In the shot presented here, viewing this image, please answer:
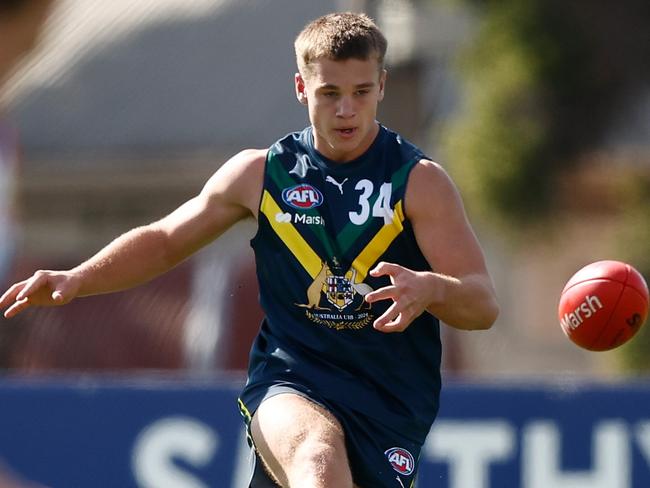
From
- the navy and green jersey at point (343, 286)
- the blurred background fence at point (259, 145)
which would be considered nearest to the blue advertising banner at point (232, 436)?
the blurred background fence at point (259, 145)

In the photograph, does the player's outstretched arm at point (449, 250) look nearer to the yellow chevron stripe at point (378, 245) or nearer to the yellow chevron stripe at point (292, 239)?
the yellow chevron stripe at point (378, 245)

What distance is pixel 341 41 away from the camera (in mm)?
6090

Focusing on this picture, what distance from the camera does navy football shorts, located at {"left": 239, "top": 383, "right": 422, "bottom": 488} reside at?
6.07 metres

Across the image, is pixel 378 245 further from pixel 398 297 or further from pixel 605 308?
pixel 605 308

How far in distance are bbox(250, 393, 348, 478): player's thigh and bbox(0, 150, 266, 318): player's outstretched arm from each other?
0.83 metres

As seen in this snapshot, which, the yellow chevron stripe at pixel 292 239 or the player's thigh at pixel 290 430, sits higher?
the yellow chevron stripe at pixel 292 239

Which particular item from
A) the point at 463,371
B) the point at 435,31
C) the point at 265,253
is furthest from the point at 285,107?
the point at 265,253

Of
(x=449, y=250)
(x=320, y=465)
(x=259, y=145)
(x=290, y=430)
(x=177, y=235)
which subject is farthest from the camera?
(x=259, y=145)

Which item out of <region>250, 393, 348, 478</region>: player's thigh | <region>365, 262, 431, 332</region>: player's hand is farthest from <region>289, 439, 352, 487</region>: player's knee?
<region>365, 262, 431, 332</region>: player's hand

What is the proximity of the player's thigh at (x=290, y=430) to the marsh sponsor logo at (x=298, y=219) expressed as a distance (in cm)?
70

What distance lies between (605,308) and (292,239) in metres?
1.54

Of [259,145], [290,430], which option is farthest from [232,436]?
[259,145]

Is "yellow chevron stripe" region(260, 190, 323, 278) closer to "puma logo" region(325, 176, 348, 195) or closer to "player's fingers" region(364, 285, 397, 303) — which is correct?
"puma logo" region(325, 176, 348, 195)

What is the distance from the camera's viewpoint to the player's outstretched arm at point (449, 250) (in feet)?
19.2
